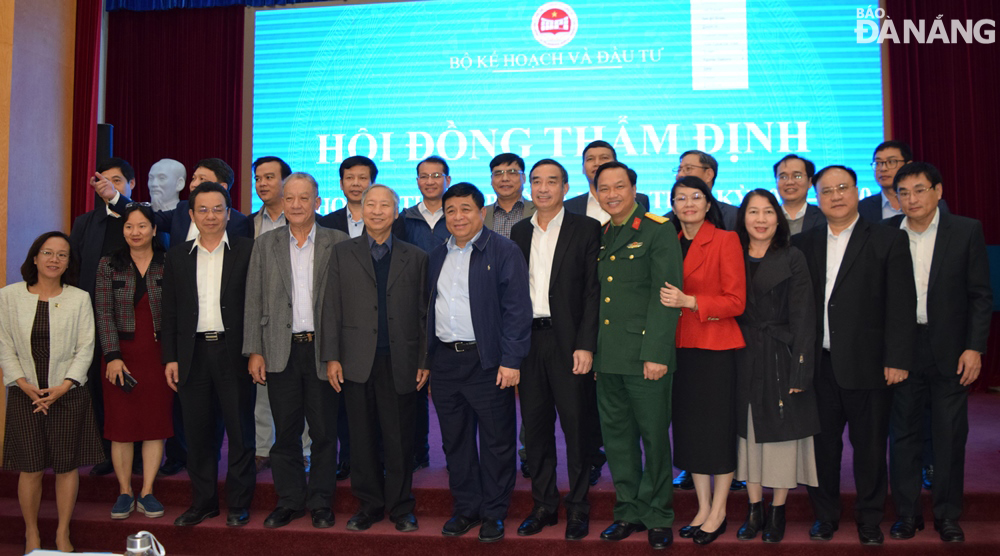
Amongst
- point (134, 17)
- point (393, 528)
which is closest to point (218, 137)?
point (134, 17)

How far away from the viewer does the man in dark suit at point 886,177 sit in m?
3.82

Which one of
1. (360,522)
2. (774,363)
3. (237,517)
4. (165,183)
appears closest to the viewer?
(774,363)

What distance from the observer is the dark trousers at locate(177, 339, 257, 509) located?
3322 millimetres

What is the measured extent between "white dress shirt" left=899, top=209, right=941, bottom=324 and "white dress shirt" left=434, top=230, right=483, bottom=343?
1965 millimetres

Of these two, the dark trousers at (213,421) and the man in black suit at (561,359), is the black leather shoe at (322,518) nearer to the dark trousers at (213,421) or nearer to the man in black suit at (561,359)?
the dark trousers at (213,421)

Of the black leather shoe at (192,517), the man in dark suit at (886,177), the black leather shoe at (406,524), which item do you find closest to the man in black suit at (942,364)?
the man in dark suit at (886,177)

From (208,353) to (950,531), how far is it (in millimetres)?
3345

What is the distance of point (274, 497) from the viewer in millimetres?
3598

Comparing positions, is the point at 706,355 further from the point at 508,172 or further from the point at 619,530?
the point at 508,172

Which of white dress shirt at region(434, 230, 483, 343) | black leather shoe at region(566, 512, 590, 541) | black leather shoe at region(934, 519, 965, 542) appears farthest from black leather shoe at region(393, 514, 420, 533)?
black leather shoe at region(934, 519, 965, 542)

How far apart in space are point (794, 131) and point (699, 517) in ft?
11.8

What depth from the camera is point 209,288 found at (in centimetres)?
335

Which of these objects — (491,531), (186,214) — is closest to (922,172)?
(491,531)

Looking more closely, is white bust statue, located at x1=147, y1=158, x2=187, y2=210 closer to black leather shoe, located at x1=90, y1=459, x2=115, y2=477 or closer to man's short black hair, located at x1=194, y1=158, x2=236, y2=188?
man's short black hair, located at x1=194, y1=158, x2=236, y2=188
